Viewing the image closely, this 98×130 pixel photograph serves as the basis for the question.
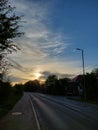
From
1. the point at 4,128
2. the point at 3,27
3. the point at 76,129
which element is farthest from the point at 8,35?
the point at 76,129

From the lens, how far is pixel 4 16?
651 inches

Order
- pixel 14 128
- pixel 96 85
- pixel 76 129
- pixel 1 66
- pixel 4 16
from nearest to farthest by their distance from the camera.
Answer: pixel 76 129
pixel 14 128
pixel 4 16
pixel 1 66
pixel 96 85

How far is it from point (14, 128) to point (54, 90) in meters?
95.3

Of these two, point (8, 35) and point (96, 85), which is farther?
point (96, 85)

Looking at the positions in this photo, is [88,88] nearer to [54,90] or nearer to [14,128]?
[14,128]

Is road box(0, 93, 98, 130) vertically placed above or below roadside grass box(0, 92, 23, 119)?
below

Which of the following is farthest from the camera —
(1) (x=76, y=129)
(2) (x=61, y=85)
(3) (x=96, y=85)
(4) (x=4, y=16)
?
(2) (x=61, y=85)

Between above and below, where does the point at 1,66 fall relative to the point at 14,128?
above

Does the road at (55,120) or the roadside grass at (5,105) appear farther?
the roadside grass at (5,105)

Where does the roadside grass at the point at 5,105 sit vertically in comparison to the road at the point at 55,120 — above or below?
above

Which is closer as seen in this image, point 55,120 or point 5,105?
point 55,120

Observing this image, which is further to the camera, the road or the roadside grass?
the roadside grass

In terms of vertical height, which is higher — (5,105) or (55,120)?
(5,105)

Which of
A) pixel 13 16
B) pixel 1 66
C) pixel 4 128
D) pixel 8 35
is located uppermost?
pixel 13 16
